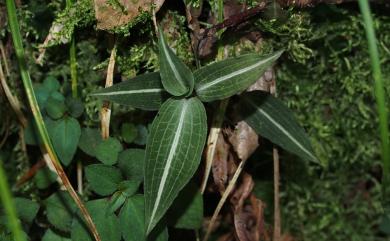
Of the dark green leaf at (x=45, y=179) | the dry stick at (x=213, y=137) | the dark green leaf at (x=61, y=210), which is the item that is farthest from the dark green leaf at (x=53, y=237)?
the dry stick at (x=213, y=137)

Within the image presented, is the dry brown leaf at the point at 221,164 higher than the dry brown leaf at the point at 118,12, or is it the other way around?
the dry brown leaf at the point at 118,12

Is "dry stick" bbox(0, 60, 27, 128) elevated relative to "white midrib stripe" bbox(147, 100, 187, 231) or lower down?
elevated

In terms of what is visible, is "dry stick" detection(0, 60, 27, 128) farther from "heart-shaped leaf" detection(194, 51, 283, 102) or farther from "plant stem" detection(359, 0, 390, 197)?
"plant stem" detection(359, 0, 390, 197)

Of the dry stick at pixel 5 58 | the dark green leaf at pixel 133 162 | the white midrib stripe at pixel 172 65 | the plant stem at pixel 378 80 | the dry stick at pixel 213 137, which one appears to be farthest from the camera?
the dry stick at pixel 5 58

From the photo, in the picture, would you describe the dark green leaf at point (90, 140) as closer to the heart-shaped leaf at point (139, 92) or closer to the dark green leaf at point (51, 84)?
the dark green leaf at point (51, 84)

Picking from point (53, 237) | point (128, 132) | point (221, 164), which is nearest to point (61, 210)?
point (53, 237)

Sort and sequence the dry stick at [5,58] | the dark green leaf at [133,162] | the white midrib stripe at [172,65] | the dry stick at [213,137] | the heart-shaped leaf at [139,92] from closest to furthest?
the white midrib stripe at [172,65]
the heart-shaped leaf at [139,92]
the dark green leaf at [133,162]
the dry stick at [213,137]
the dry stick at [5,58]

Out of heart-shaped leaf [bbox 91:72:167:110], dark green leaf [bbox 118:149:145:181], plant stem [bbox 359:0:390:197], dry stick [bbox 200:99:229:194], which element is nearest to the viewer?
plant stem [bbox 359:0:390:197]

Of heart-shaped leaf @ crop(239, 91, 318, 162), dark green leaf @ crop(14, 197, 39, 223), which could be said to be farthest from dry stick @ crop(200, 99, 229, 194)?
dark green leaf @ crop(14, 197, 39, 223)
